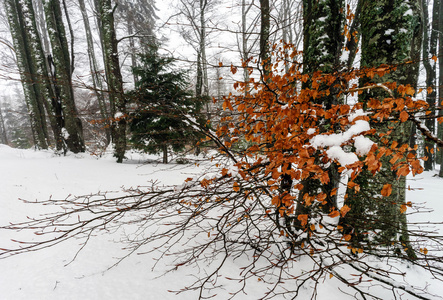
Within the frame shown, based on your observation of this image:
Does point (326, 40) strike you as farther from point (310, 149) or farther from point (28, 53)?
point (28, 53)

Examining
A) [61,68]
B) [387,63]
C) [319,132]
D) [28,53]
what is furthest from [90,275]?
[28,53]

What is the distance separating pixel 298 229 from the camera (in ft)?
9.02

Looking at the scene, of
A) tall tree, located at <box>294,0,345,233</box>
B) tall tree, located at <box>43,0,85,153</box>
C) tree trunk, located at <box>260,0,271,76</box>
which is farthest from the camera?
tall tree, located at <box>43,0,85,153</box>

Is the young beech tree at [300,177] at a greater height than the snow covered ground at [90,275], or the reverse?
the young beech tree at [300,177]

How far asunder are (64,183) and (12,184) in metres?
0.89

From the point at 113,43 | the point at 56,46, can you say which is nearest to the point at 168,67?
the point at 113,43

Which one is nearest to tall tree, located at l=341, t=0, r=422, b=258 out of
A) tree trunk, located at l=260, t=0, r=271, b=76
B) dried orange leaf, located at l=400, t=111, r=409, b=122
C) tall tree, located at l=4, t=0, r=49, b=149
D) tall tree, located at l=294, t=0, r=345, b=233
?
tall tree, located at l=294, t=0, r=345, b=233

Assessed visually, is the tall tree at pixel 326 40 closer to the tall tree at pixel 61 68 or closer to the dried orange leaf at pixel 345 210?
the dried orange leaf at pixel 345 210

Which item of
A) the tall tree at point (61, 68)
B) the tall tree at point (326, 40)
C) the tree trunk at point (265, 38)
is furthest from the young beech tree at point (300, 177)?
the tall tree at point (61, 68)

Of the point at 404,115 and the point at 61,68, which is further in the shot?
the point at 61,68

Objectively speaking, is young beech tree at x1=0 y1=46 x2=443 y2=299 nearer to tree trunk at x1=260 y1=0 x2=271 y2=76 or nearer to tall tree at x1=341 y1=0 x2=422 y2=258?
tall tree at x1=341 y1=0 x2=422 y2=258

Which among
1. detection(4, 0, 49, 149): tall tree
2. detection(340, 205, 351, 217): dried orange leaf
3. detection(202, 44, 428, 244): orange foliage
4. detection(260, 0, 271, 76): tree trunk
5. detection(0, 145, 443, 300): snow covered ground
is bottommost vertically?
detection(0, 145, 443, 300): snow covered ground

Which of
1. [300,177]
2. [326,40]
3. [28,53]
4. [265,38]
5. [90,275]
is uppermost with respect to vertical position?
[28,53]

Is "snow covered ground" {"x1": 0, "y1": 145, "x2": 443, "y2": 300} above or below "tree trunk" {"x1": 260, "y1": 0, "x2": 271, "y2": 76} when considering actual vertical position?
below
